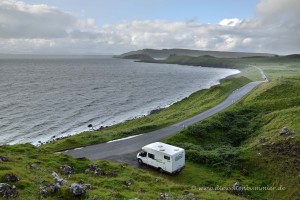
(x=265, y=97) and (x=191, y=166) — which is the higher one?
(x=265, y=97)

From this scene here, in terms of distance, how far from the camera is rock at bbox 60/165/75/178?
1180 inches

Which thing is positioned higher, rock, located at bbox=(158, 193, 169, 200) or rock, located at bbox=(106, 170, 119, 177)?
rock, located at bbox=(158, 193, 169, 200)

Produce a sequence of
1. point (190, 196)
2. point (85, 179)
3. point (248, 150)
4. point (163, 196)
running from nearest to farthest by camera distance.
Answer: point (163, 196) < point (190, 196) < point (85, 179) < point (248, 150)

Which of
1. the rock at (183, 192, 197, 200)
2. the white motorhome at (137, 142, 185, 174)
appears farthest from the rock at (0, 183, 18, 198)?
the white motorhome at (137, 142, 185, 174)

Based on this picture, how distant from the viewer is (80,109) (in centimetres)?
9006

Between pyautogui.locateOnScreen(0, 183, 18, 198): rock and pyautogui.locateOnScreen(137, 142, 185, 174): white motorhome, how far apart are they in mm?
17573

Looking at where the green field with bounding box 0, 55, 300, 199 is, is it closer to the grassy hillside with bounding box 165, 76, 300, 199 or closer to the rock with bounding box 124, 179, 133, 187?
the grassy hillside with bounding box 165, 76, 300, 199

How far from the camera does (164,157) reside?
34.8m

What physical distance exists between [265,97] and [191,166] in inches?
1706

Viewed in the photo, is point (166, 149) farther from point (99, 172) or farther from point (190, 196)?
point (190, 196)

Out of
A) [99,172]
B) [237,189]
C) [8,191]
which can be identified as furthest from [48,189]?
[237,189]

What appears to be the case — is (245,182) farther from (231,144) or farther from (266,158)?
(231,144)

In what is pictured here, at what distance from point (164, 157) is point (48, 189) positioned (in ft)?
50.7

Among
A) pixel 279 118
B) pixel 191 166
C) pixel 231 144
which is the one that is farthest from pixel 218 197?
pixel 279 118
